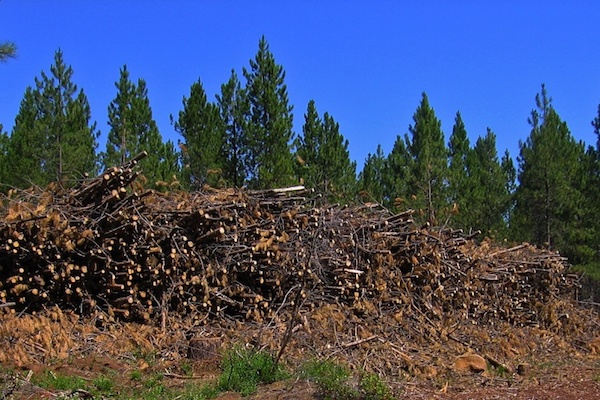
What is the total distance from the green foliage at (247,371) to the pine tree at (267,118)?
39.2ft

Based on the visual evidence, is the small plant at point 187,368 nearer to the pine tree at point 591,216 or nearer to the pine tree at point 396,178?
the pine tree at point 396,178

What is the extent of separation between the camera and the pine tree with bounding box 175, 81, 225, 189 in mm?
18844

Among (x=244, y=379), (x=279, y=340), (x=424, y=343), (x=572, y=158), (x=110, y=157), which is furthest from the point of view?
(x=572, y=158)

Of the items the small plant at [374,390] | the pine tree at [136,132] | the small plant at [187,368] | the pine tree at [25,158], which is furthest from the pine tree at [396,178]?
the small plant at [374,390]

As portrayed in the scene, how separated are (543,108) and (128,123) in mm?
13941

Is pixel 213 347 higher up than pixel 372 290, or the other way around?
pixel 372 290

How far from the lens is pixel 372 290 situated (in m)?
9.22

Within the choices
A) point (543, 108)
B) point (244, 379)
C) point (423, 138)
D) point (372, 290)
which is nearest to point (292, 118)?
point (423, 138)

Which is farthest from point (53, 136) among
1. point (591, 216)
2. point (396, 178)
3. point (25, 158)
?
point (591, 216)

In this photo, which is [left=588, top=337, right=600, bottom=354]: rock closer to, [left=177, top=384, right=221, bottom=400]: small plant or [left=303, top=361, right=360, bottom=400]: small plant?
[left=303, top=361, right=360, bottom=400]: small plant

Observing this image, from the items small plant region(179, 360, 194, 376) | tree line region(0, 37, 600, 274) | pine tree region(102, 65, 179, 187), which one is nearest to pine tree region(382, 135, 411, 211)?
tree line region(0, 37, 600, 274)

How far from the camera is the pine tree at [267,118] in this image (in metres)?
18.9

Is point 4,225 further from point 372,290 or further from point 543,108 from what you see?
point 543,108

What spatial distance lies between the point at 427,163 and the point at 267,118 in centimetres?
514
